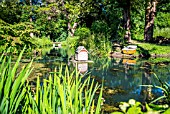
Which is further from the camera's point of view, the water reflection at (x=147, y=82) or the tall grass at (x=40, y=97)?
the water reflection at (x=147, y=82)

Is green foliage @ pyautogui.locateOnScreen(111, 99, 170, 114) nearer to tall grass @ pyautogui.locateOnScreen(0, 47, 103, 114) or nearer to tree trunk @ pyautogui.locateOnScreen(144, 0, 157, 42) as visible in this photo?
tall grass @ pyautogui.locateOnScreen(0, 47, 103, 114)

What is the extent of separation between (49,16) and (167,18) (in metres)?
12.1

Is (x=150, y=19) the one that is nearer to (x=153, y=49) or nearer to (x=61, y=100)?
(x=153, y=49)

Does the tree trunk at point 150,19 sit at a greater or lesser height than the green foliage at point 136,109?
greater

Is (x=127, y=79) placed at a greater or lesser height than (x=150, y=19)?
lesser

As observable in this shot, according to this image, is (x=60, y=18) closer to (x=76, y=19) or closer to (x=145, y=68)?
(x=76, y=19)

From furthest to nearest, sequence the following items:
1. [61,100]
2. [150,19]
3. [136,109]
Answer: [150,19]
[61,100]
[136,109]

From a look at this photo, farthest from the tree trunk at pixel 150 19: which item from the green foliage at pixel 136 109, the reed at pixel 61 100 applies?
the green foliage at pixel 136 109

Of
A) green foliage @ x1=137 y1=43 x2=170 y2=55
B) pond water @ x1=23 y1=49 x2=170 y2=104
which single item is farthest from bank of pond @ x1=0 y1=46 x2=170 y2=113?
green foliage @ x1=137 y1=43 x2=170 y2=55

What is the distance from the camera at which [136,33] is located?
25266mm

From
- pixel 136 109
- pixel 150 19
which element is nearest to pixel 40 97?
pixel 136 109

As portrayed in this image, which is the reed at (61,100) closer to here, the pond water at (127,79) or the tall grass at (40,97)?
the tall grass at (40,97)

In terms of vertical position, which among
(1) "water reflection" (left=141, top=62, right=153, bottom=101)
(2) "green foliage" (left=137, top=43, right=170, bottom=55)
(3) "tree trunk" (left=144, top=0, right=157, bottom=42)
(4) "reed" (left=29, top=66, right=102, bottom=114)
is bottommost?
(1) "water reflection" (left=141, top=62, right=153, bottom=101)

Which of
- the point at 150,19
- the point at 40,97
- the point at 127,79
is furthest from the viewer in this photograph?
the point at 150,19
